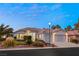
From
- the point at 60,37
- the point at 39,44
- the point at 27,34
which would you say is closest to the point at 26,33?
the point at 27,34

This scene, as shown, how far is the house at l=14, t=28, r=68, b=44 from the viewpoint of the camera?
29922 millimetres

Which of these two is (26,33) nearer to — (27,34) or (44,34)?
(27,34)

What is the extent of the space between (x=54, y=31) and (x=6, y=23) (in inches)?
24.3

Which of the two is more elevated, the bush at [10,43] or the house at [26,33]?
the house at [26,33]

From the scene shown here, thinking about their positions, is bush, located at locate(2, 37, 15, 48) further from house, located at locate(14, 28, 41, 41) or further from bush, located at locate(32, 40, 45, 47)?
bush, located at locate(32, 40, 45, 47)

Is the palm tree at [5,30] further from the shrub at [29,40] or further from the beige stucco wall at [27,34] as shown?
the shrub at [29,40]

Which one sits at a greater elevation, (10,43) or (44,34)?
(44,34)

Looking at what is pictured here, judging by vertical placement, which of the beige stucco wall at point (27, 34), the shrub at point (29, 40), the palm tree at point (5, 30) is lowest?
the shrub at point (29, 40)

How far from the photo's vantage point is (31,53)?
29922 mm

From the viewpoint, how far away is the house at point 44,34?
2992cm

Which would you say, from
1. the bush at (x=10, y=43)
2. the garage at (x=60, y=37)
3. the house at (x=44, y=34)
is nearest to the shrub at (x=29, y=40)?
the house at (x=44, y=34)

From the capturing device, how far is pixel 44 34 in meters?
29.9

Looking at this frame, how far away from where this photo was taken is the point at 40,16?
29.9 meters

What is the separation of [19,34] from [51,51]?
18.1 inches
